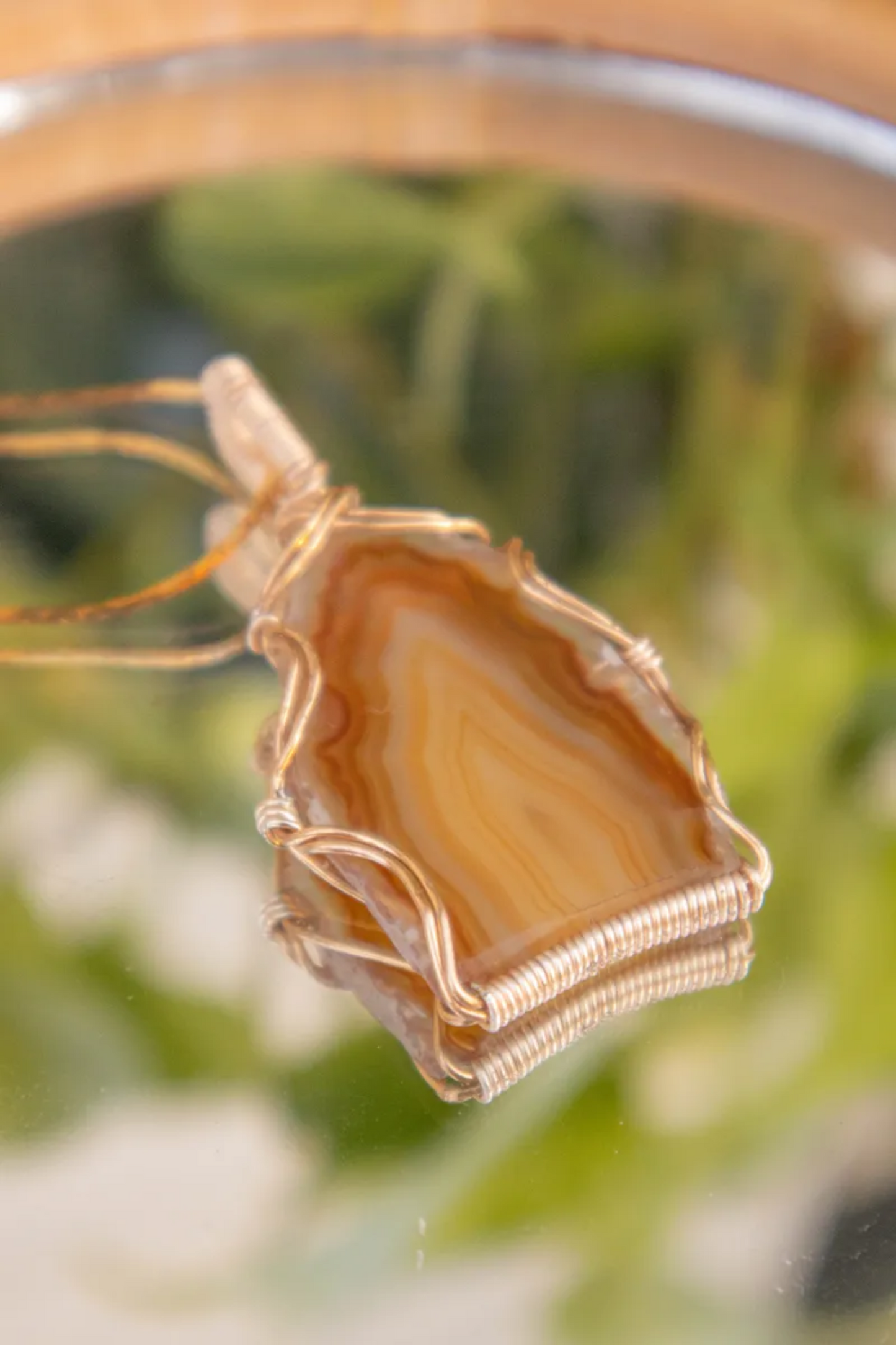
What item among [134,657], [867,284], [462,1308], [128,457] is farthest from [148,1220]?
[867,284]

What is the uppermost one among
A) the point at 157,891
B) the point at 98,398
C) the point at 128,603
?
the point at 98,398

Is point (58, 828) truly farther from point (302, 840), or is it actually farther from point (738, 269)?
point (738, 269)

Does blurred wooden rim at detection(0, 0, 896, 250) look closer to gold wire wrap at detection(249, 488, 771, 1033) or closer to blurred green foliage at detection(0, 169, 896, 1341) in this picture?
blurred green foliage at detection(0, 169, 896, 1341)

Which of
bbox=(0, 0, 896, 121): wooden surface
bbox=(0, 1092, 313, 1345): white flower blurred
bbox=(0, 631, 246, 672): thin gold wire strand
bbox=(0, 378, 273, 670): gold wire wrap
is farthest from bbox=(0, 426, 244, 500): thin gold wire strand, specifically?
bbox=(0, 1092, 313, 1345): white flower blurred

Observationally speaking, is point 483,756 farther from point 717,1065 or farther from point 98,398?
point 98,398

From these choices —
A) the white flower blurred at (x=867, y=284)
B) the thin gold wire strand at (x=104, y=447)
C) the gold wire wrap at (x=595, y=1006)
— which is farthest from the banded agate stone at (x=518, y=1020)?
the white flower blurred at (x=867, y=284)

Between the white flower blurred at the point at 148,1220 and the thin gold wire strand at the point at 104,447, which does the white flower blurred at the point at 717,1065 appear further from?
the thin gold wire strand at the point at 104,447

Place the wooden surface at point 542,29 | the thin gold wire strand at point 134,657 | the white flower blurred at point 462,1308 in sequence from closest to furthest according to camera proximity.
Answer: the white flower blurred at point 462,1308 < the thin gold wire strand at point 134,657 < the wooden surface at point 542,29
